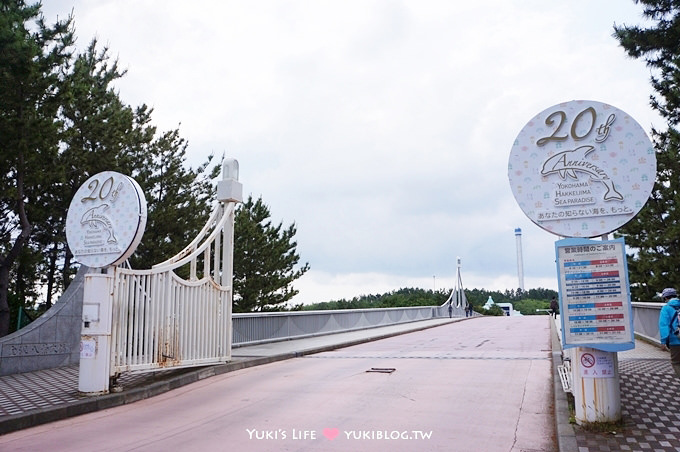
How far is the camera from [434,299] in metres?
63.4

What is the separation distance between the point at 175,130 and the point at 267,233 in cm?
1207

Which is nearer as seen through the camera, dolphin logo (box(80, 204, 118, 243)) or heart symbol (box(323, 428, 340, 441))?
heart symbol (box(323, 428, 340, 441))

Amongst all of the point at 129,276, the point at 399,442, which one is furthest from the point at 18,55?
the point at 399,442

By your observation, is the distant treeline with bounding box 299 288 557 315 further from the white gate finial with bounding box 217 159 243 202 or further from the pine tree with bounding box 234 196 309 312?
the white gate finial with bounding box 217 159 243 202

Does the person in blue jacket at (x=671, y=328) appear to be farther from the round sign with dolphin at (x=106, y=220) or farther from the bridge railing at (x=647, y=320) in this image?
the round sign with dolphin at (x=106, y=220)

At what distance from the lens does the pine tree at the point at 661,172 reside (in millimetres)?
12047

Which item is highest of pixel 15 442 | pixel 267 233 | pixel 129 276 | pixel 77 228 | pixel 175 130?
pixel 175 130

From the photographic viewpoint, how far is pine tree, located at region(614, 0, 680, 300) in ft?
39.5

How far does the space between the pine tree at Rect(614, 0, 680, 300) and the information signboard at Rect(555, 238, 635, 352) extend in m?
7.75

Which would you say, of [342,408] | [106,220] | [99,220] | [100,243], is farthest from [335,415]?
[99,220]

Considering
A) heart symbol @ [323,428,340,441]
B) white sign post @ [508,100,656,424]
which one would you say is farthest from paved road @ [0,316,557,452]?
white sign post @ [508,100,656,424]

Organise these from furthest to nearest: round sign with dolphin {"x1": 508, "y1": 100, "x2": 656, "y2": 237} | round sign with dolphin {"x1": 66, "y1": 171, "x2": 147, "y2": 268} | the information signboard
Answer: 1. round sign with dolphin {"x1": 66, "y1": 171, "x2": 147, "y2": 268}
2. round sign with dolphin {"x1": 508, "y1": 100, "x2": 656, "y2": 237}
3. the information signboard

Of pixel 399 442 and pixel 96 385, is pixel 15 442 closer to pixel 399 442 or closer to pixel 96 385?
pixel 96 385

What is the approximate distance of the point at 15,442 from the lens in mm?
6496
